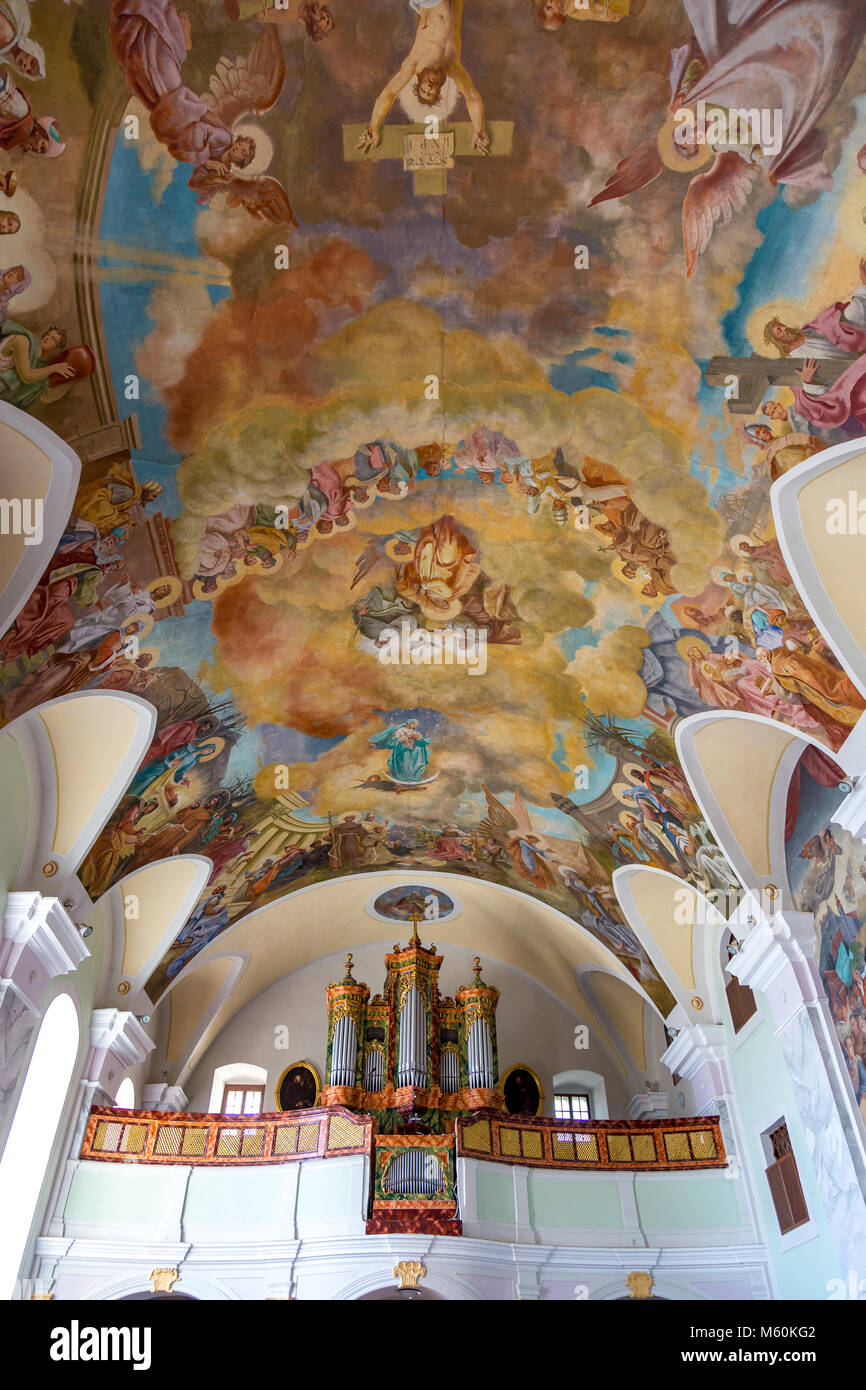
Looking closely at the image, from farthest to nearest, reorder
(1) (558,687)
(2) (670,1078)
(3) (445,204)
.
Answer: (2) (670,1078)
(1) (558,687)
(3) (445,204)

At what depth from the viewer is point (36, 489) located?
31.9 ft

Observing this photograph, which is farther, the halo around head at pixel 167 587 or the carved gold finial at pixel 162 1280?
the carved gold finial at pixel 162 1280

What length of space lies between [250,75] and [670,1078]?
720 inches

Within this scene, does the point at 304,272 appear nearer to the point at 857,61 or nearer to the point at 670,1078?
the point at 857,61

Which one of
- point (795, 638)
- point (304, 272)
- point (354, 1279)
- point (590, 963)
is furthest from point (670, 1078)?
point (304, 272)

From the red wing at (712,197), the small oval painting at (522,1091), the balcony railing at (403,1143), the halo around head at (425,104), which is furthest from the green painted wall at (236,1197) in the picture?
the halo around head at (425,104)

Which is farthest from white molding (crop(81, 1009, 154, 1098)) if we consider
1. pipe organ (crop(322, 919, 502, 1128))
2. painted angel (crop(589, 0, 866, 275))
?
painted angel (crop(589, 0, 866, 275))

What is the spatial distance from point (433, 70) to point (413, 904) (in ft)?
56.4

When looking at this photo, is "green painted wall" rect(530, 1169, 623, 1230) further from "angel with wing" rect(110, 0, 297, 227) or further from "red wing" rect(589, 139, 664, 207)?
"angel with wing" rect(110, 0, 297, 227)

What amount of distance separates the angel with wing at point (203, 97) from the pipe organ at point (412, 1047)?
48.0 feet

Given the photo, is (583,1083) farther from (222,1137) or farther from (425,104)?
(425,104)

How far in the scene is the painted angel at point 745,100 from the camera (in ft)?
24.3

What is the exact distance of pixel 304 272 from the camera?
9.47 meters

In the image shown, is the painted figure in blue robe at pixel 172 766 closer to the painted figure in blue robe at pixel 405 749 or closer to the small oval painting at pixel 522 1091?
the painted figure in blue robe at pixel 405 749
